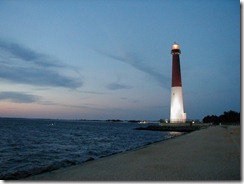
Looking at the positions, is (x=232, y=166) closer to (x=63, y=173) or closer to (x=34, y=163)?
(x=63, y=173)

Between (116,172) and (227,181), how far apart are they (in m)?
2.98

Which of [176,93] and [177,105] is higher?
[176,93]

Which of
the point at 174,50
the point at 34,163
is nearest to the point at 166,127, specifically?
the point at 174,50

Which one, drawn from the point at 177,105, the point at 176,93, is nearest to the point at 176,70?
the point at 176,93

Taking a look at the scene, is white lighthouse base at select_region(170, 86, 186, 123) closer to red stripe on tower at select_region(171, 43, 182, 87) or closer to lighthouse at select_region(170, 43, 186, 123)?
lighthouse at select_region(170, 43, 186, 123)

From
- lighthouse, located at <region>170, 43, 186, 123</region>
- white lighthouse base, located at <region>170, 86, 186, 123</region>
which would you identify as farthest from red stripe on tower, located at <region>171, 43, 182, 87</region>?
white lighthouse base, located at <region>170, 86, 186, 123</region>

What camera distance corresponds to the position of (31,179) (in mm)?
7762

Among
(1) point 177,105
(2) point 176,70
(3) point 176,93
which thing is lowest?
(1) point 177,105

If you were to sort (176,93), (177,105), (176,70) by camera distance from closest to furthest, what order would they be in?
1. (176,93)
2. (177,105)
3. (176,70)

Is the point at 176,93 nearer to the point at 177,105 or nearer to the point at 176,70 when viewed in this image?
the point at 177,105

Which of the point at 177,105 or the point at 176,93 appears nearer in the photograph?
the point at 176,93

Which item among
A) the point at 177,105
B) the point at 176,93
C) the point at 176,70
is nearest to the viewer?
the point at 176,93

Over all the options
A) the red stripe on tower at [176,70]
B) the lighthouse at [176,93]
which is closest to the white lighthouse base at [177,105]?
the lighthouse at [176,93]

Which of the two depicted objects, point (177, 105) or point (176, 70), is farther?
point (176, 70)
